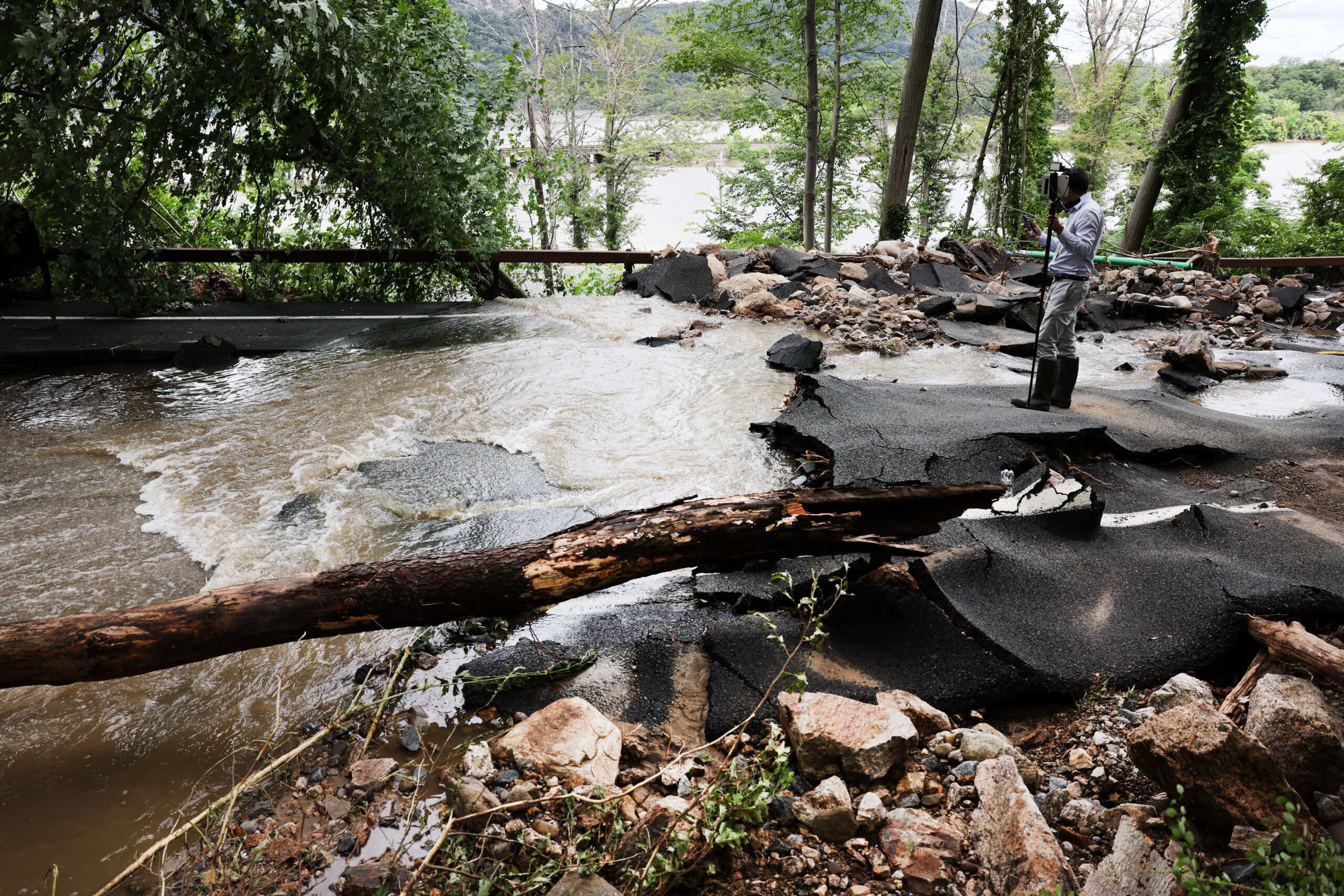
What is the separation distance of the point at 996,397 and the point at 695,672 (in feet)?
13.6

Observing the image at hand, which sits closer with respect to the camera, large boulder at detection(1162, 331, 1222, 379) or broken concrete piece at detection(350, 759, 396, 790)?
broken concrete piece at detection(350, 759, 396, 790)

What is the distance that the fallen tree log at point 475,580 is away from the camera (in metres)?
2.39

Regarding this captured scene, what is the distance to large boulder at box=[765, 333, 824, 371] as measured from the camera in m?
6.91

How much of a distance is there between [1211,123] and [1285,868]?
57.0 ft

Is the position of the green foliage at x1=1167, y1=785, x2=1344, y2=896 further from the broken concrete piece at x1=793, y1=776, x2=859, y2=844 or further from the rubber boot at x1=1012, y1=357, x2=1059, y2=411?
the rubber boot at x1=1012, y1=357, x2=1059, y2=411

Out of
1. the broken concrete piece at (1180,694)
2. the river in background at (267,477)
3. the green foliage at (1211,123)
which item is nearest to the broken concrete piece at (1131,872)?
the broken concrete piece at (1180,694)

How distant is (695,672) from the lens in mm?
2764

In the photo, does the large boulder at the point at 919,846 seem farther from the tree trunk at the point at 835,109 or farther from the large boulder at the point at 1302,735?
the tree trunk at the point at 835,109

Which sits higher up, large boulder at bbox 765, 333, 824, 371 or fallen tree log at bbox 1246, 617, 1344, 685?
large boulder at bbox 765, 333, 824, 371

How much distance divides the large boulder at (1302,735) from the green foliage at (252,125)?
782 cm

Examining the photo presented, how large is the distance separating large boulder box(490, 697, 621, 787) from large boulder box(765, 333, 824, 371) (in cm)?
497

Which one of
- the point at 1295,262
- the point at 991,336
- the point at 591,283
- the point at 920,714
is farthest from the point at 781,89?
the point at 920,714

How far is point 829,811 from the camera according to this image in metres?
2.02

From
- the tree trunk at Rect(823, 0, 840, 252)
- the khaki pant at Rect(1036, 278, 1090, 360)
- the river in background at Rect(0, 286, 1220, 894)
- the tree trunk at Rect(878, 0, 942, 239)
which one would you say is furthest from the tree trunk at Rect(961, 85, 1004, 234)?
the khaki pant at Rect(1036, 278, 1090, 360)
